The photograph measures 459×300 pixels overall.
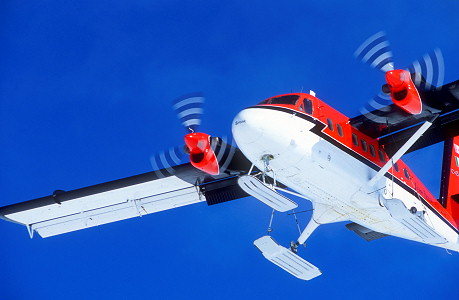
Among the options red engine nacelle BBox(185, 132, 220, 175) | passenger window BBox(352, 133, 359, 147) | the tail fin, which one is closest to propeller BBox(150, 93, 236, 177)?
red engine nacelle BBox(185, 132, 220, 175)

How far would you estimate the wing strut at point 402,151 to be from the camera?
15141 millimetres

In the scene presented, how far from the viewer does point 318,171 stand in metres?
14.8

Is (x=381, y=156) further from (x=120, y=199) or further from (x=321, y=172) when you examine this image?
(x=120, y=199)

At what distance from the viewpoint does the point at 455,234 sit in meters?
17.8

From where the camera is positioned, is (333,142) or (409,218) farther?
(409,218)

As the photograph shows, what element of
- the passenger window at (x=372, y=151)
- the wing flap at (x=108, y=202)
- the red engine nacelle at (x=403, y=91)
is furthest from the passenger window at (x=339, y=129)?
the wing flap at (x=108, y=202)

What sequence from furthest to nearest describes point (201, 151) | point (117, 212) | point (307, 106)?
point (117, 212), point (201, 151), point (307, 106)

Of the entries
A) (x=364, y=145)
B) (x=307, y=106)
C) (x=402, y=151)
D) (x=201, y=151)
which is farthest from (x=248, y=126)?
(x=402, y=151)

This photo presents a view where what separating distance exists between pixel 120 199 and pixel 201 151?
416 centimetres

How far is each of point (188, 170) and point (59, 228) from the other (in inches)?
196

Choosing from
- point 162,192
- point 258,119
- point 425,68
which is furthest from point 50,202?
point 425,68

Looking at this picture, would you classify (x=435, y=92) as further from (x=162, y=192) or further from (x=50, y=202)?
(x=50, y=202)

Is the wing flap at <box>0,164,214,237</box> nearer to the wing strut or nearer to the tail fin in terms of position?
the wing strut

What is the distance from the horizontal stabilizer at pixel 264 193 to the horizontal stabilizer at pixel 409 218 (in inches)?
109
